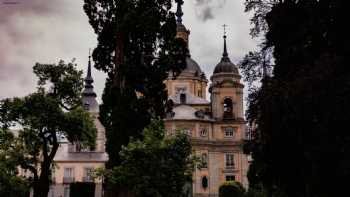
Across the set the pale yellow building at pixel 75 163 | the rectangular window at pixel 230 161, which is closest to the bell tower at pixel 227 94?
the rectangular window at pixel 230 161

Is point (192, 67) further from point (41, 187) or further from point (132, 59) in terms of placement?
point (132, 59)

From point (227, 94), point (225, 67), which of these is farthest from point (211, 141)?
point (225, 67)

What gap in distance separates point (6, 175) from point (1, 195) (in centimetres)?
168

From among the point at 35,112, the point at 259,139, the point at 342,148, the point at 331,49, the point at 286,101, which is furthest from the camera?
the point at 35,112

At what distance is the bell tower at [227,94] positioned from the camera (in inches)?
2606

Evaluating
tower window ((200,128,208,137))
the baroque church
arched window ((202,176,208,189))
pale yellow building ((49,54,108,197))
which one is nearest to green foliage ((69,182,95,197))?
the baroque church

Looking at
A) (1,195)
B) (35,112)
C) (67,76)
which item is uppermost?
(67,76)

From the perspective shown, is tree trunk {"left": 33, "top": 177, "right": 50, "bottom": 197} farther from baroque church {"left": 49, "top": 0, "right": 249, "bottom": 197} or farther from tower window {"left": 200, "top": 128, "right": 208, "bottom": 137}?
tower window {"left": 200, "top": 128, "right": 208, "bottom": 137}

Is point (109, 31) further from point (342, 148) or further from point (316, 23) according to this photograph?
point (342, 148)

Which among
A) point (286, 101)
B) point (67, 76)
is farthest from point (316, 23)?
point (67, 76)

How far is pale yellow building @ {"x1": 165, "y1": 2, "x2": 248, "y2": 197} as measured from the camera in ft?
209

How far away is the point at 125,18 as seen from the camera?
88.3ft

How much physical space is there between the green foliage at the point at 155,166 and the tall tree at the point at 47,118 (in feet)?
41.6

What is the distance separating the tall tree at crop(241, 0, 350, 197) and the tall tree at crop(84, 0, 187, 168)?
16.9ft
